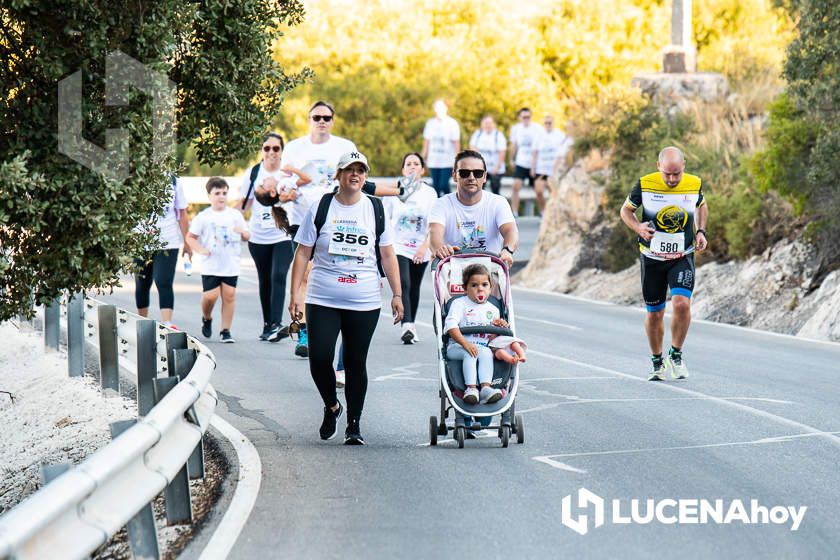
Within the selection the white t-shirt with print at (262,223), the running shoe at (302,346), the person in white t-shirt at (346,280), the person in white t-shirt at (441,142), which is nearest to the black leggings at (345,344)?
the person in white t-shirt at (346,280)

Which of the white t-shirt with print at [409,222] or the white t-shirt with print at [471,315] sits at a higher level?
the white t-shirt with print at [409,222]

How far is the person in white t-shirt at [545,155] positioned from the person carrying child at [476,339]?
22053mm

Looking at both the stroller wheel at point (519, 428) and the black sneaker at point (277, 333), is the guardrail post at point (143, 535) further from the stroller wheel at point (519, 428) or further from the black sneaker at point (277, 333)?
the black sneaker at point (277, 333)

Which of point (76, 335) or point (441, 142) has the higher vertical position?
point (441, 142)

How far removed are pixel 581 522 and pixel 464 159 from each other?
365 centimetres

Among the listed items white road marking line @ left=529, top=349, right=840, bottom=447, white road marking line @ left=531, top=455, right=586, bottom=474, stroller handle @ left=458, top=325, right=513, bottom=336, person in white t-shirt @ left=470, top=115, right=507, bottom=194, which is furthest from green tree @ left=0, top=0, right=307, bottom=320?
person in white t-shirt @ left=470, top=115, right=507, bottom=194

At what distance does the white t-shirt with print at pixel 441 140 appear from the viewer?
92.7 ft

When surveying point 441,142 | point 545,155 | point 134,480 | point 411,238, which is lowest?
point 134,480

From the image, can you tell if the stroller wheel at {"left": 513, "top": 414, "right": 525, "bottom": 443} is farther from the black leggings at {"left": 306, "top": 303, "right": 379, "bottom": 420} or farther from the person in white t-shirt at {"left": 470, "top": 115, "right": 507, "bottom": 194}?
the person in white t-shirt at {"left": 470, "top": 115, "right": 507, "bottom": 194}

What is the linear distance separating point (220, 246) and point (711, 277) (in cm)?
870

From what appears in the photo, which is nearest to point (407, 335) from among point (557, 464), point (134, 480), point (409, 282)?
point (409, 282)

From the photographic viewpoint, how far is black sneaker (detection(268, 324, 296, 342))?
15914 mm

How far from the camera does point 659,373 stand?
43.7 feet

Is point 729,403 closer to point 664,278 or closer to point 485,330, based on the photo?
point 664,278
